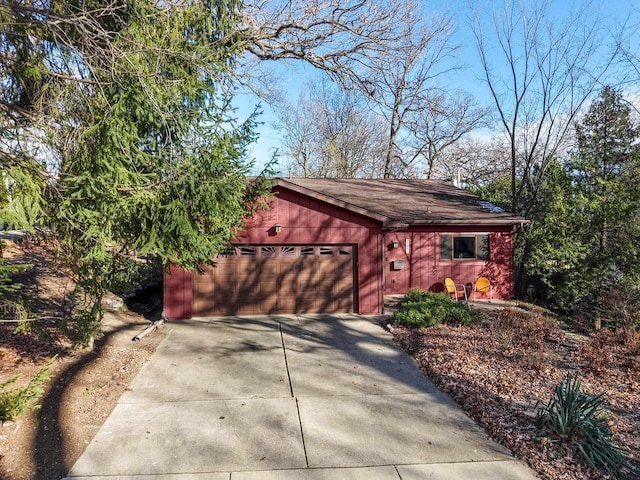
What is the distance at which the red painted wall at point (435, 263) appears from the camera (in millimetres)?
14172

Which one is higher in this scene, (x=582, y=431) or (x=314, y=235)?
(x=314, y=235)

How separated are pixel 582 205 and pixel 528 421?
27.7 ft

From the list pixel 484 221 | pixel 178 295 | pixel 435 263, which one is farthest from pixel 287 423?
pixel 484 221

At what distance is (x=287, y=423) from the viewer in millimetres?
5332

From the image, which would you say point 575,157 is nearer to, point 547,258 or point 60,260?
point 547,258

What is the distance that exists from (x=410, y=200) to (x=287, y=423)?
1171cm

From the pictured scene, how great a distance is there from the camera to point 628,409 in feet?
19.5

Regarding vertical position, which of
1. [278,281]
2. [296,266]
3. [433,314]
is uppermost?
[296,266]

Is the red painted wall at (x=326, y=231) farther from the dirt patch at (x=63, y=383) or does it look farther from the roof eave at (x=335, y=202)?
the dirt patch at (x=63, y=383)

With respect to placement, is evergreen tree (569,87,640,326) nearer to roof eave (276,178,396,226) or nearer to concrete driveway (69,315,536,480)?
roof eave (276,178,396,226)

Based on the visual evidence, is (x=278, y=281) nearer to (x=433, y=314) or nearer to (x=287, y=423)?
(x=433, y=314)

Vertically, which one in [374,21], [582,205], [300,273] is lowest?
[300,273]

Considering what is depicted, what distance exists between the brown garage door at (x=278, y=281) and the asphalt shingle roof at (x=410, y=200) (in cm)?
163

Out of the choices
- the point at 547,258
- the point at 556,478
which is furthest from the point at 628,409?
the point at 547,258
